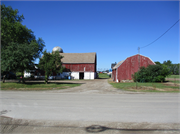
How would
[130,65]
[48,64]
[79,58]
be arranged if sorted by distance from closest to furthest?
[48,64]
[130,65]
[79,58]

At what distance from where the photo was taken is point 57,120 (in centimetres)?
562

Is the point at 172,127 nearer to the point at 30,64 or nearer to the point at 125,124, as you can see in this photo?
the point at 125,124

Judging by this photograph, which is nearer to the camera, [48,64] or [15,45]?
[15,45]

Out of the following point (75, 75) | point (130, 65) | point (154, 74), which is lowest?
point (75, 75)

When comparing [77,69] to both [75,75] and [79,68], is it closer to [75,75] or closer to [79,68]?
[79,68]

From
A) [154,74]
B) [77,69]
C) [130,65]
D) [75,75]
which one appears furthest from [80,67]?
[154,74]

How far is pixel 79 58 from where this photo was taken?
4725 centimetres

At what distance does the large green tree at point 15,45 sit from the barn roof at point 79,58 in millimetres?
10658

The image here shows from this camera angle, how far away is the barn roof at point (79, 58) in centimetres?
4585

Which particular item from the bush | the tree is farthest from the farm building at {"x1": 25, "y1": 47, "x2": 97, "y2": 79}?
the tree

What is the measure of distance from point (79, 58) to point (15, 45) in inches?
1072

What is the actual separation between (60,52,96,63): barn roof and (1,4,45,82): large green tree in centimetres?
1066

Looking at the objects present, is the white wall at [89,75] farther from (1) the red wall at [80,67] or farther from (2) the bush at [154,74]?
(2) the bush at [154,74]

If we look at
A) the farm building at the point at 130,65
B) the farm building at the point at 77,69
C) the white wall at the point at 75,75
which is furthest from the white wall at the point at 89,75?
the farm building at the point at 130,65
